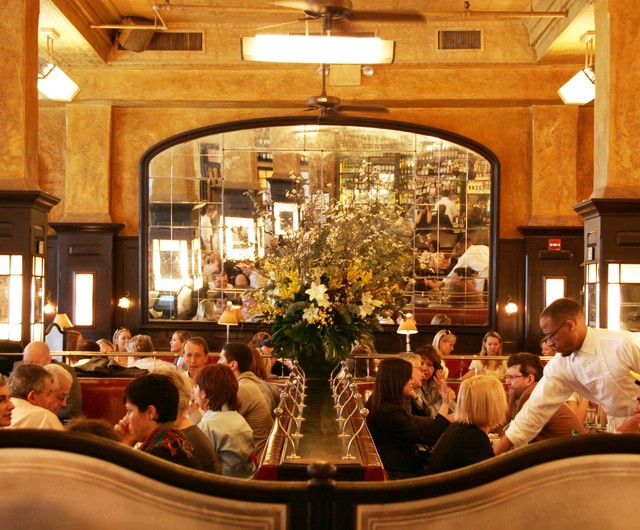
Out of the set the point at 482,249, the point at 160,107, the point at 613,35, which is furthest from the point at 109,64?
the point at 613,35

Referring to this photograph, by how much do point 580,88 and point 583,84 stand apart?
0.15 m

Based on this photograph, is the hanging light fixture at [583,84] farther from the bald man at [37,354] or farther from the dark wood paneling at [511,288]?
the bald man at [37,354]

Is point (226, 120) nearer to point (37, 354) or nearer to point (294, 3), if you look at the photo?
point (294, 3)

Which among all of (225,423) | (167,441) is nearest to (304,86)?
(225,423)

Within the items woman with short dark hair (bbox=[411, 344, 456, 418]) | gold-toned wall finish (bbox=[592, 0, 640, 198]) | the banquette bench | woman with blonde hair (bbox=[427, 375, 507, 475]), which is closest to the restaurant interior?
gold-toned wall finish (bbox=[592, 0, 640, 198])

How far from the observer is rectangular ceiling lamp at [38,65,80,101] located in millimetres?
13411

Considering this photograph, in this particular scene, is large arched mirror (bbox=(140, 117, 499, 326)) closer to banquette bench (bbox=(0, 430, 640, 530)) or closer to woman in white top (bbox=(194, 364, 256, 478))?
woman in white top (bbox=(194, 364, 256, 478))

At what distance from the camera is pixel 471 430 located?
146 inches

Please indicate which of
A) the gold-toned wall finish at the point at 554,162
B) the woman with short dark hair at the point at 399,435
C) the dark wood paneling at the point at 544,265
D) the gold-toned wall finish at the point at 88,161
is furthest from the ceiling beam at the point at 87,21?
the woman with short dark hair at the point at 399,435

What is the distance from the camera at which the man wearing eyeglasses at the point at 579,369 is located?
3.49 m

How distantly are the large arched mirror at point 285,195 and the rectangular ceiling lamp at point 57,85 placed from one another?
75.8 inches

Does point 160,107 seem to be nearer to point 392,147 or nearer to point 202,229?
point 202,229

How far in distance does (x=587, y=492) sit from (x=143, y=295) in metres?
14.3

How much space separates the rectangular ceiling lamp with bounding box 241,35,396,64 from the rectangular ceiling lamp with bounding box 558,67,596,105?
641cm
